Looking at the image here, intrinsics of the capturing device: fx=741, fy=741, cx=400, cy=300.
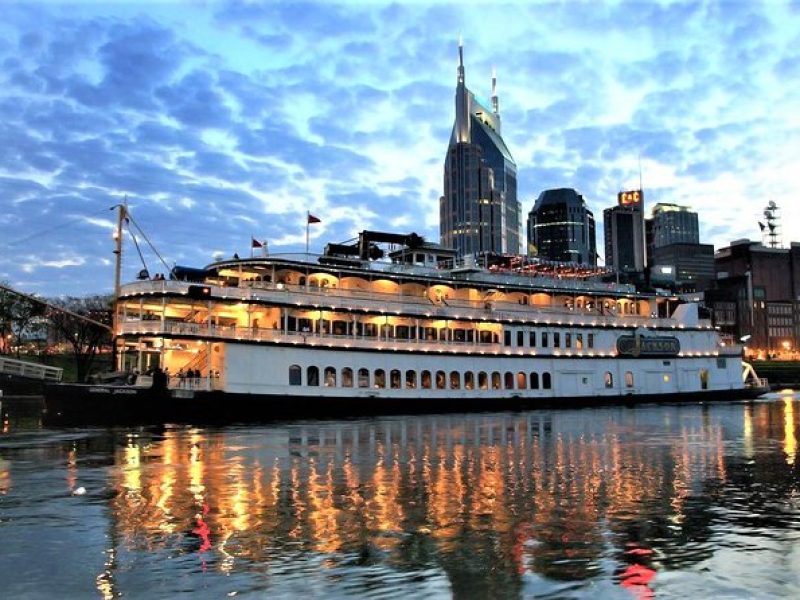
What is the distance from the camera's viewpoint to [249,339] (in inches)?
1626

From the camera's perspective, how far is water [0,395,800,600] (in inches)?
399

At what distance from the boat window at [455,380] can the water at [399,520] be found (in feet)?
75.3

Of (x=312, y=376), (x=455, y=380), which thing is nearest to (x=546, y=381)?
(x=455, y=380)

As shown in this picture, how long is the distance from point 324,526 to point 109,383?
1094 inches

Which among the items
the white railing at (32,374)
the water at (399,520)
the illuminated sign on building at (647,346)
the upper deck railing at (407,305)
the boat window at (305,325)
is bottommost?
the water at (399,520)

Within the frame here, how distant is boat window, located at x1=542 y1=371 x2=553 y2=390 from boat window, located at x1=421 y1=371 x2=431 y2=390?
10.4 m

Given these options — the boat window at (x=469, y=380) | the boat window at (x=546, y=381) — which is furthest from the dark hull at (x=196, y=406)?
the boat window at (x=546, y=381)

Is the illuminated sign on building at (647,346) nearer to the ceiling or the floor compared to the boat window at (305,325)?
nearer to the floor

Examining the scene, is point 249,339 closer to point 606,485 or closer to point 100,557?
point 606,485

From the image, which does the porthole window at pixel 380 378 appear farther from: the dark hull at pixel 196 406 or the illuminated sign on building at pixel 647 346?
the illuminated sign on building at pixel 647 346

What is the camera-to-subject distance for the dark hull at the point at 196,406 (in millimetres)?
36062

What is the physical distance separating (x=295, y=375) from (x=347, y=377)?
4.01 m

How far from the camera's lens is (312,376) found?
145 feet

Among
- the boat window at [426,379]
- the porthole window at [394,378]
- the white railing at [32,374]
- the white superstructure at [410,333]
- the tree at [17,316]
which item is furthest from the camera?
the tree at [17,316]
